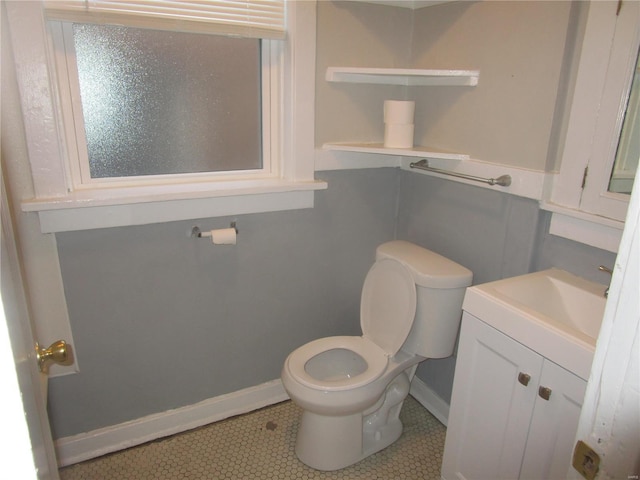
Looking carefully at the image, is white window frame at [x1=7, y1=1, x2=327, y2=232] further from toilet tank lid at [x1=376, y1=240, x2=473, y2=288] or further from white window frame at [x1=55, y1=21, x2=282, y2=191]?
toilet tank lid at [x1=376, y1=240, x2=473, y2=288]

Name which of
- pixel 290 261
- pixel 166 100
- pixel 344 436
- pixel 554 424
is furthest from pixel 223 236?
pixel 554 424

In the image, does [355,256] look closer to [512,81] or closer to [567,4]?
[512,81]

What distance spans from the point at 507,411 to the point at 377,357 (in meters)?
0.62

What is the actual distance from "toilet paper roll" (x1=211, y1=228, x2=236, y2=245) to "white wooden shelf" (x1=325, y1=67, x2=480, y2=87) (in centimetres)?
78

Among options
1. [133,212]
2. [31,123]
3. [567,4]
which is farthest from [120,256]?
[567,4]

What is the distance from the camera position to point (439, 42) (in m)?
1.88

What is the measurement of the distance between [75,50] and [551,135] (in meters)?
1.71

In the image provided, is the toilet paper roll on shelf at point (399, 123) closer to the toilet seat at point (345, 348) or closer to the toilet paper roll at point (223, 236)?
the toilet paper roll at point (223, 236)

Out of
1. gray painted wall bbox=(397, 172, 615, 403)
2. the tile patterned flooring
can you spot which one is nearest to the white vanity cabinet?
the tile patterned flooring

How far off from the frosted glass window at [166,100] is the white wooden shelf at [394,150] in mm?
366

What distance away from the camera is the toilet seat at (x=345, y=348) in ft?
5.54

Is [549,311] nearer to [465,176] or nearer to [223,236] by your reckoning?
[465,176]

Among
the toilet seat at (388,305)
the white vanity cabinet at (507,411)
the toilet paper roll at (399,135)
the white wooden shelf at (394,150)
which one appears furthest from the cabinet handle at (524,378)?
the toilet paper roll at (399,135)

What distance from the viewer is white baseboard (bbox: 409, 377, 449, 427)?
2.10m
